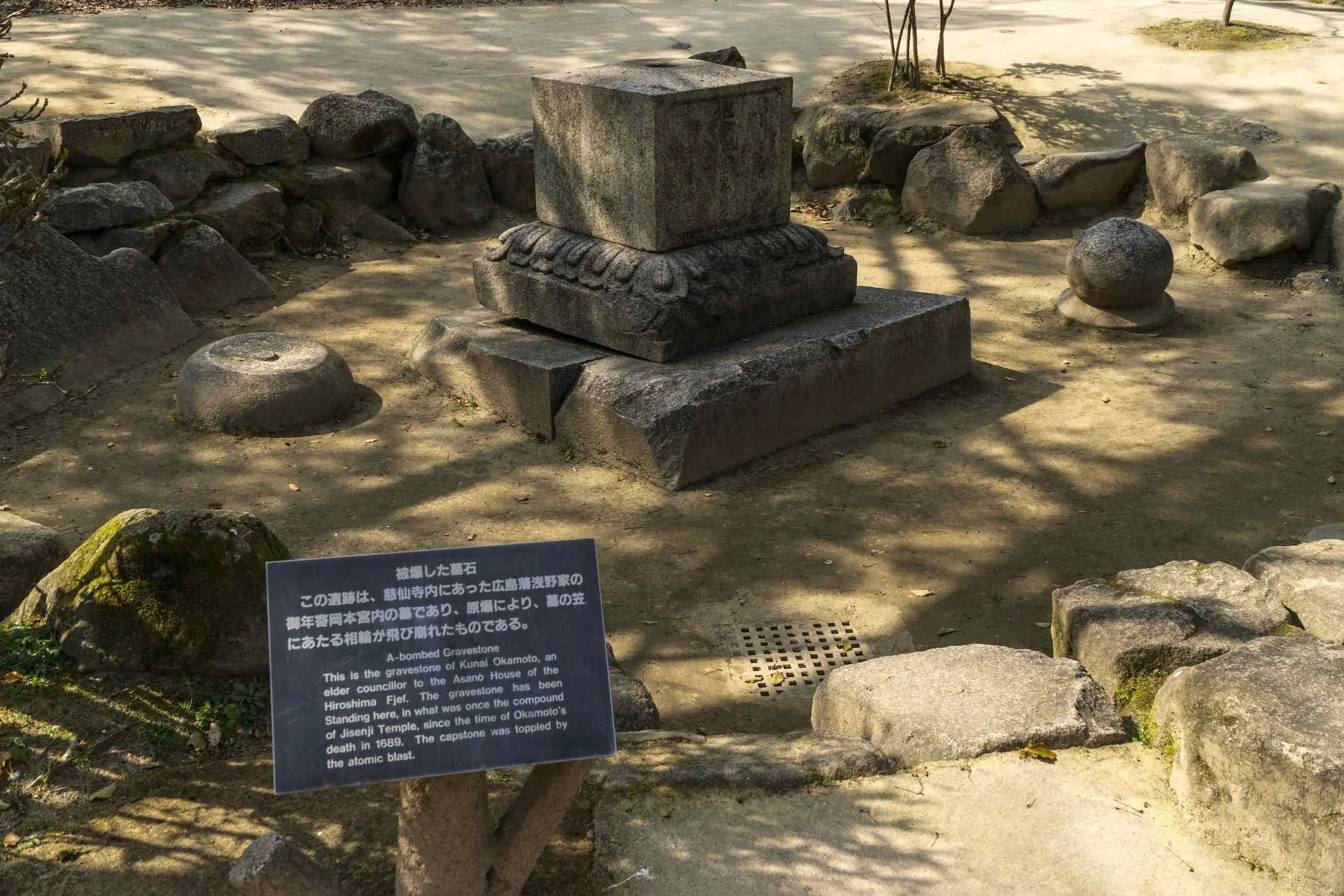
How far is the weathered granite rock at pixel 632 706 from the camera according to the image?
12.3ft

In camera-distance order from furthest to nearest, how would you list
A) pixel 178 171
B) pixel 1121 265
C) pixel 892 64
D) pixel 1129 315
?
pixel 892 64 < pixel 178 171 < pixel 1129 315 < pixel 1121 265

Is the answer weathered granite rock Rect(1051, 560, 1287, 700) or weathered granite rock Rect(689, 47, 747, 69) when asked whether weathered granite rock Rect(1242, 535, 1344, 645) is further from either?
weathered granite rock Rect(689, 47, 747, 69)

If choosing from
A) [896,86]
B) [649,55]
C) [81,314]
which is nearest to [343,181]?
[81,314]

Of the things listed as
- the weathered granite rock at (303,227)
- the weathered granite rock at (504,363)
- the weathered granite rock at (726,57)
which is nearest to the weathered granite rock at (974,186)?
the weathered granite rock at (726,57)

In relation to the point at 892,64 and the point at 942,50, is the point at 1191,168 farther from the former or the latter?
the point at 892,64

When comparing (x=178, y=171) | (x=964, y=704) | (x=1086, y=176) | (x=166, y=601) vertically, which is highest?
(x=178, y=171)

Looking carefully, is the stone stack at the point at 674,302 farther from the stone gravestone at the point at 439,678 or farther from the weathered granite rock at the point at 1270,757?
the stone gravestone at the point at 439,678

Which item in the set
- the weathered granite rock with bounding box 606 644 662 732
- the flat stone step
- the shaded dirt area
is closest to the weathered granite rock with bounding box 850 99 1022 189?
the shaded dirt area

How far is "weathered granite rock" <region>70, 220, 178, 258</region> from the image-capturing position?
7.54m

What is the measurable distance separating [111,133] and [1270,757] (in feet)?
25.9

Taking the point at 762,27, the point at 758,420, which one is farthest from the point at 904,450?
the point at 762,27

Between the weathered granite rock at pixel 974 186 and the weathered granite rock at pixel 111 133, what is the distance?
5.28 m

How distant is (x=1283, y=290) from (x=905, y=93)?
3.75 meters

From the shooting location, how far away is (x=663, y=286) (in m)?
5.95
